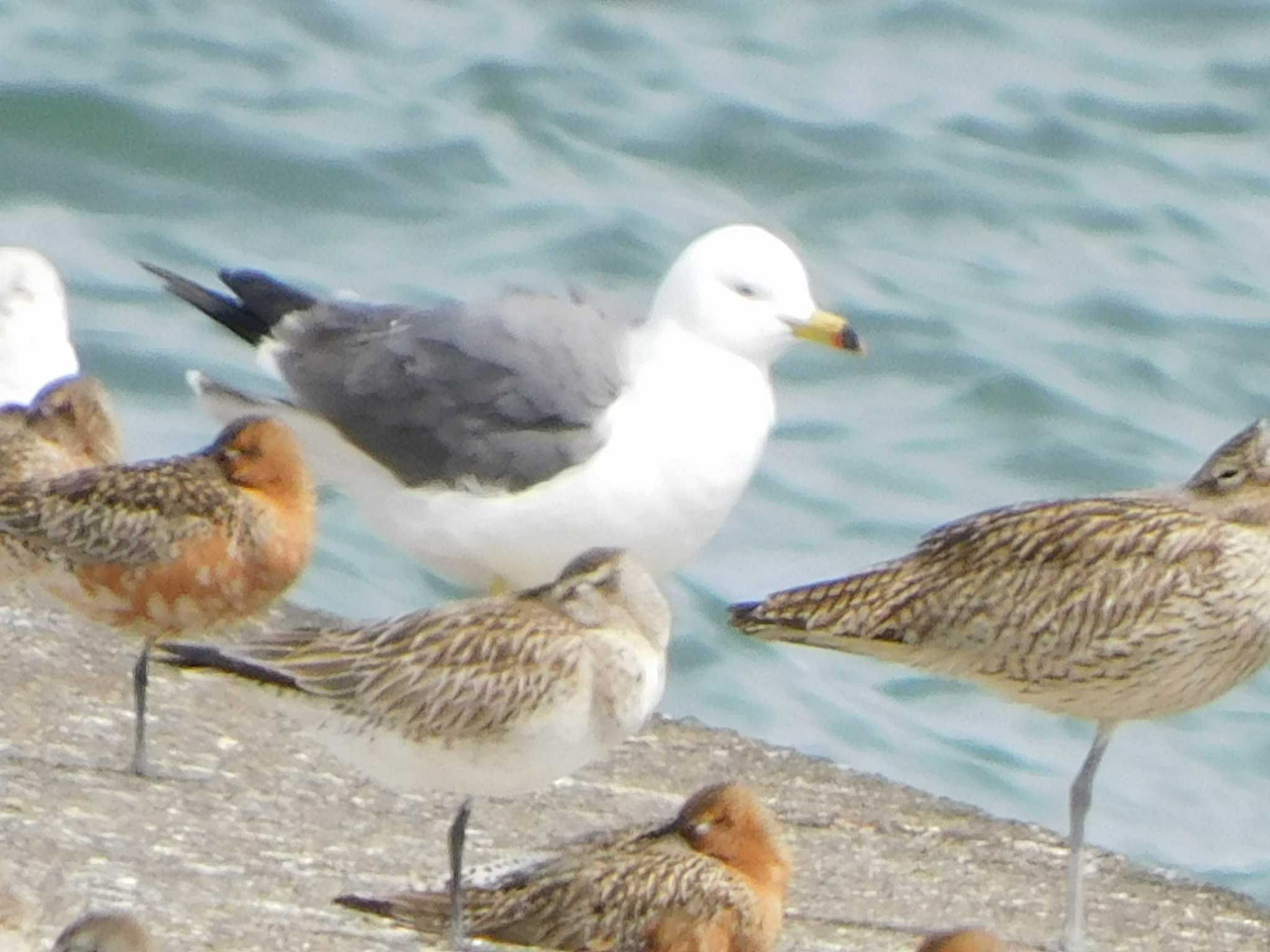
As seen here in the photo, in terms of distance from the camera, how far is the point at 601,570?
248 inches

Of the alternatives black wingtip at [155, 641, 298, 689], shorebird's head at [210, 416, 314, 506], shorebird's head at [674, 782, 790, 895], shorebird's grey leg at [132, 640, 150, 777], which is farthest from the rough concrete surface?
shorebird's head at [674, 782, 790, 895]

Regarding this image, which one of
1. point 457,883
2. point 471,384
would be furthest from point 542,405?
point 457,883

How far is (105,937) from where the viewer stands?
470 cm

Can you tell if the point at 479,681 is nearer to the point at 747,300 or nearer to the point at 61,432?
the point at 61,432

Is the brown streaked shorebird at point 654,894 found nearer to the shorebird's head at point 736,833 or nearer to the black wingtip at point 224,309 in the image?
the shorebird's head at point 736,833

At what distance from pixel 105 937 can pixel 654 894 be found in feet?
4.28

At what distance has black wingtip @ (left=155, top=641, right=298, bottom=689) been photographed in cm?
605

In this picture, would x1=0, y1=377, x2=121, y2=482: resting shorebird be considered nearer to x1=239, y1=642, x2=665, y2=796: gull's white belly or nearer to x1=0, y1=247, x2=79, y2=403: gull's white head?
x1=0, y1=247, x2=79, y2=403: gull's white head

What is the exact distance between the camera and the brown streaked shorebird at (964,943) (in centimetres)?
536

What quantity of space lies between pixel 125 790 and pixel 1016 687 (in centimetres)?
234

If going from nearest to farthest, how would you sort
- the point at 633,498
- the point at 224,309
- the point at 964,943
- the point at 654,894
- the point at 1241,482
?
the point at 964,943
the point at 654,894
the point at 1241,482
the point at 633,498
the point at 224,309

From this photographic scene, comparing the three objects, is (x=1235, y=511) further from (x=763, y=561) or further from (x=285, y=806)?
(x=763, y=561)

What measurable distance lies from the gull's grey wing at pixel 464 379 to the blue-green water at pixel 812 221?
2364 millimetres

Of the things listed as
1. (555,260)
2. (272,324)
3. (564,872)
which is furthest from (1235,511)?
(555,260)
